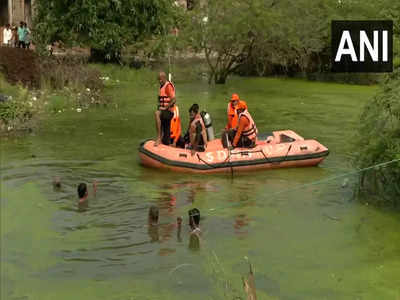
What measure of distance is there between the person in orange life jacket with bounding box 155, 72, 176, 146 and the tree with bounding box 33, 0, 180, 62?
14.1 metres

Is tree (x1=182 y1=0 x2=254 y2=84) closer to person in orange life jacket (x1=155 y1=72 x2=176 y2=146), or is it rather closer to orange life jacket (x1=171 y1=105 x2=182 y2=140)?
person in orange life jacket (x1=155 y1=72 x2=176 y2=146)

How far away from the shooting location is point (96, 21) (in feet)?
94.3

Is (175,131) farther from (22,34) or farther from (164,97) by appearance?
(22,34)

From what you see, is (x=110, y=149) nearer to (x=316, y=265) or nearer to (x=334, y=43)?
(x=316, y=265)

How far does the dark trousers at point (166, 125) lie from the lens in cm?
1473

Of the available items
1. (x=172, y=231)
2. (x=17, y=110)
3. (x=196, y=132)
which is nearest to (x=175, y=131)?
(x=196, y=132)

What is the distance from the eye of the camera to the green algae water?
8.31 meters

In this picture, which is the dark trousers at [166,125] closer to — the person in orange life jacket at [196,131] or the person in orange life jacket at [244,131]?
the person in orange life jacket at [196,131]

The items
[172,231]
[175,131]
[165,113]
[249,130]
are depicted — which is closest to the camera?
[172,231]

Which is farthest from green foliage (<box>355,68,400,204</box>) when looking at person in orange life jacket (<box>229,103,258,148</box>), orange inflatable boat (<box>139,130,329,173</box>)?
person in orange life jacket (<box>229,103,258,148</box>)

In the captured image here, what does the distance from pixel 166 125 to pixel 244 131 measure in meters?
1.62

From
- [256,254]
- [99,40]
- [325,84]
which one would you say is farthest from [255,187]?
[325,84]

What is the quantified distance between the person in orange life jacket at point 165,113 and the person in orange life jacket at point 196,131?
68 cm

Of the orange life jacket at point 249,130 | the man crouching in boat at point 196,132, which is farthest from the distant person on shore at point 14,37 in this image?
the orange life jacket at point 249,130
